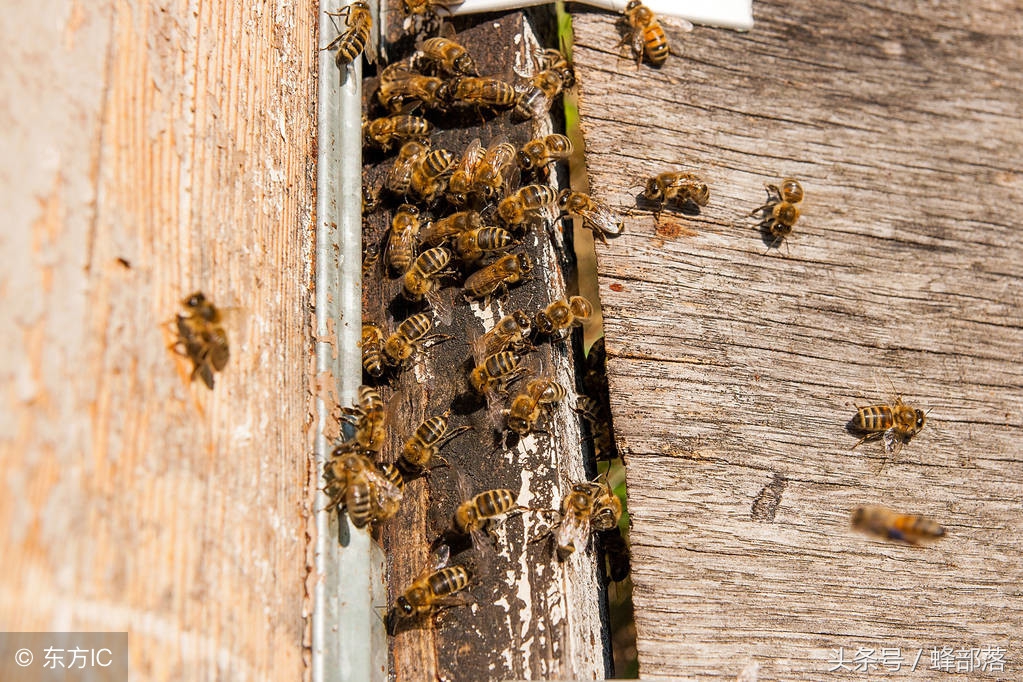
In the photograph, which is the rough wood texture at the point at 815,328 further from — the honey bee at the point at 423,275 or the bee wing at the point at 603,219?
the honey bee at the point at 423,275

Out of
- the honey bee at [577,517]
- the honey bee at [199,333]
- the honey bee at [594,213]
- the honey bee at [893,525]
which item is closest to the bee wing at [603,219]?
the honey bee at [594,213]

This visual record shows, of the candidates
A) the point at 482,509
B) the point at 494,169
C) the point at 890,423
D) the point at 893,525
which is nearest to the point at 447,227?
the point at 494,169

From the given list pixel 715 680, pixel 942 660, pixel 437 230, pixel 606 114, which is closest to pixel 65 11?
pixel 437 230

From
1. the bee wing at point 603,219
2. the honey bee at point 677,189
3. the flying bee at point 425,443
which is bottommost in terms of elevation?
the flying bee at point 425,443

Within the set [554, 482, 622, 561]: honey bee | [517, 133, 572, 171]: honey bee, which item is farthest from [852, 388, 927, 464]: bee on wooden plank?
[517, 133, 572, 171]: honey bee

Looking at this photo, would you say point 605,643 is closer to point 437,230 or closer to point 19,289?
point 437,230

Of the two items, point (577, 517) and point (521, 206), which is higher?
point (521, 206)

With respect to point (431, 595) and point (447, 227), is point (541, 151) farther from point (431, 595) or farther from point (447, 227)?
point (431, 595)
